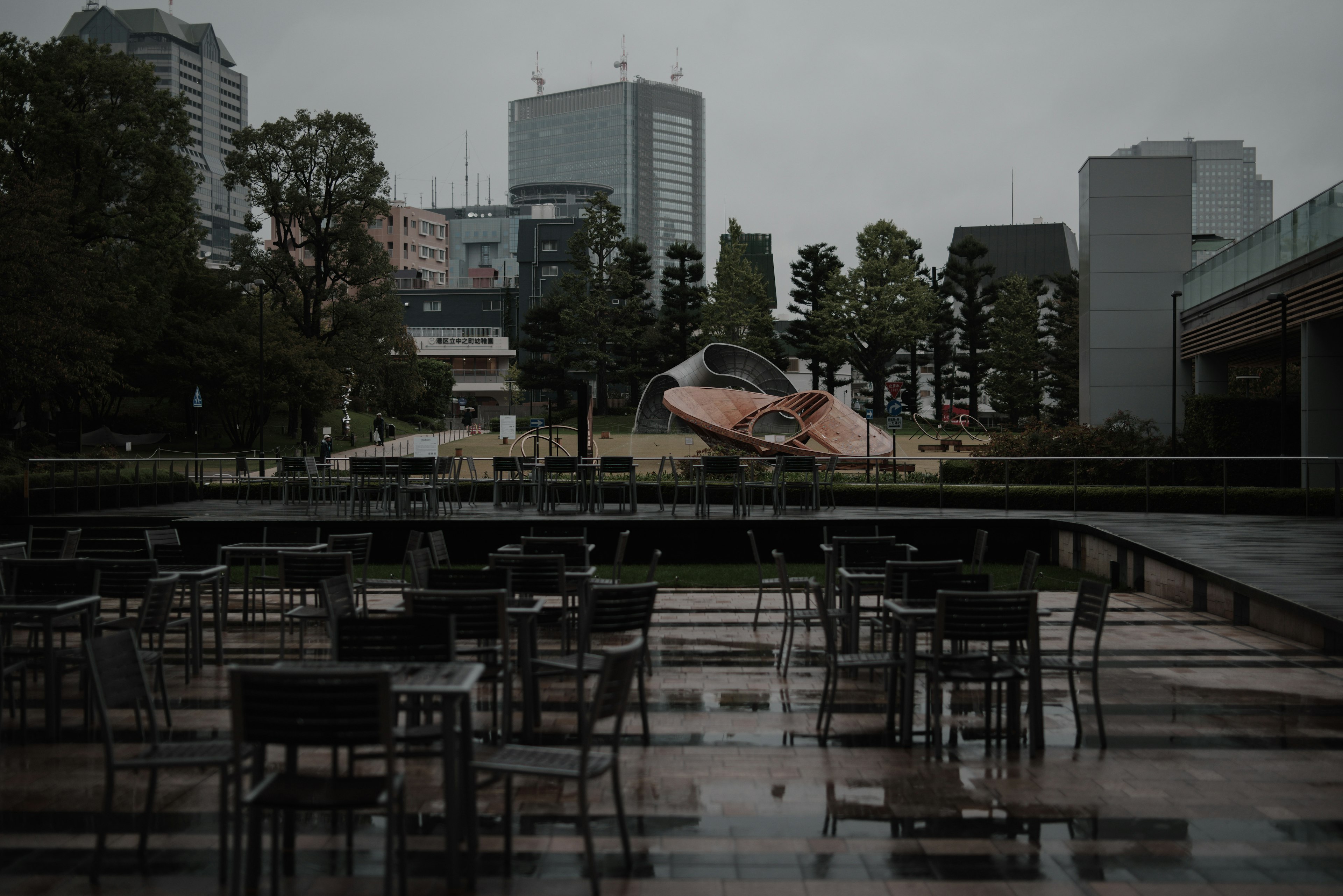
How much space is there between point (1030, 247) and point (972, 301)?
1750 inches

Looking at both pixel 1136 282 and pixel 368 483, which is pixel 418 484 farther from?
pixel 1136 282

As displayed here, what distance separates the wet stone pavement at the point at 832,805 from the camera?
4.29 metres

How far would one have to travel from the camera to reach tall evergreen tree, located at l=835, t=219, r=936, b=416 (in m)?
61.2

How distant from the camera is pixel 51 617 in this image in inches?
245

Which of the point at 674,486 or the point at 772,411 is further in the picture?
the point at 772,411

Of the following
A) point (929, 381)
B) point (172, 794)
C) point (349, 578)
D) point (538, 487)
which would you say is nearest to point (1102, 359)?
point (538, 487)

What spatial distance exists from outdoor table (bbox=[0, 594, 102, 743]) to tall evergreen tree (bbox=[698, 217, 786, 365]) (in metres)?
53.6

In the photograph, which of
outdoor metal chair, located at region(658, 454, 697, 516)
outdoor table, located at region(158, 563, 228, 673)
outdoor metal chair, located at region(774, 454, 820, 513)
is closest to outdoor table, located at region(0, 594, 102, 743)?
outdoor table, located at region(158, 563, 228, 673)

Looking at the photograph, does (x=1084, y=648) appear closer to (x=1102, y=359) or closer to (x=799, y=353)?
(x=1102, y=359)

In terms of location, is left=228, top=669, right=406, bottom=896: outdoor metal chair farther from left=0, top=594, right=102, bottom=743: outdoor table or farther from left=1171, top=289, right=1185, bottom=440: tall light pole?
left=1171, top=289, right=1185, bottom=440: tall light pole

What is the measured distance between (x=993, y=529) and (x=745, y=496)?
3.81 meters

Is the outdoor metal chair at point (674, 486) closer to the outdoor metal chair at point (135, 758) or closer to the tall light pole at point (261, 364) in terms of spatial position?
the outdoor metal chair at point (135, 758)

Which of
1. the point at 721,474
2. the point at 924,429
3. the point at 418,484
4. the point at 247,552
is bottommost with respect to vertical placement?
the point at 247,552

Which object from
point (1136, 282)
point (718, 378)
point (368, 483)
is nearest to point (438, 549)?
point (368, 483)
